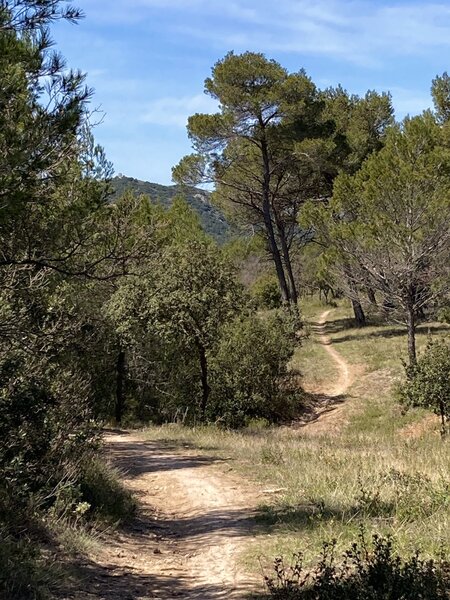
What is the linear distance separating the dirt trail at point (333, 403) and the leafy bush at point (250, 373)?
109 centimetres

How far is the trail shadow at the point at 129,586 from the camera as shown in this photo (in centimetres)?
483

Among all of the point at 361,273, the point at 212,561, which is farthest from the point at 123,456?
the point at 361,273

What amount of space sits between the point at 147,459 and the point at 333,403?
11553 mm

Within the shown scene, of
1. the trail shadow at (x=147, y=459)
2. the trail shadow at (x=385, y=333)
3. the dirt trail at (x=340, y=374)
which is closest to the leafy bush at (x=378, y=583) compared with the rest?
the trail shadow at (x=147, y=459)

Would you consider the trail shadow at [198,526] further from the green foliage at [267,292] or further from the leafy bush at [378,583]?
the green foliage at [267,292]

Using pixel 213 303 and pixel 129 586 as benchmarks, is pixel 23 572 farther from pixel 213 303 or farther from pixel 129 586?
pixel 213 303

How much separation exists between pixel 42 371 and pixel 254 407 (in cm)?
1345

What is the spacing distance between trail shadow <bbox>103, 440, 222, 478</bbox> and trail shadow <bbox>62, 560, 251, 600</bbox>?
4.83 meters

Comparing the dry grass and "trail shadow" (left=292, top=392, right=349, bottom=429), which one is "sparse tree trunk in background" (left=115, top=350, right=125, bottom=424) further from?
"trail shadow" (left=292, top=392, right=349, bottom=429)

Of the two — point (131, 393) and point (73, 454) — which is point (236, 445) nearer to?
point (73, 454)

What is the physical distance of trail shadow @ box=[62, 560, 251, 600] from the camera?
190 inches

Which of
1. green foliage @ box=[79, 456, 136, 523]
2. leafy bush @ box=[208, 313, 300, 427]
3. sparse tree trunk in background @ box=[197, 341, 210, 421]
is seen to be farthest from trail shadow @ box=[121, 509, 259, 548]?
leafy bush @ box=[208, 313, 300, 427]

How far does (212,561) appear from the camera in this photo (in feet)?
19.1

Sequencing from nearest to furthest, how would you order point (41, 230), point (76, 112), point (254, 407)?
point (76, 112), point (41, 230), point (254, 407)
